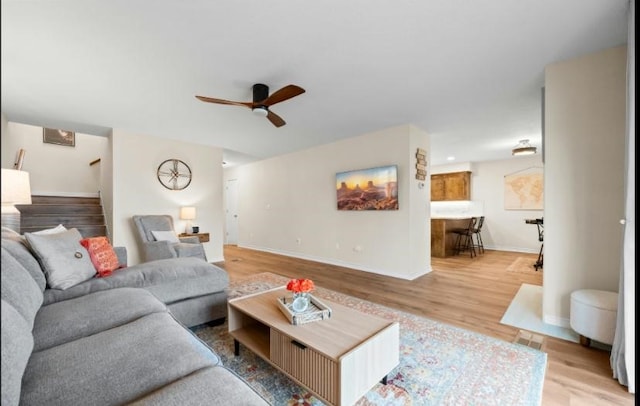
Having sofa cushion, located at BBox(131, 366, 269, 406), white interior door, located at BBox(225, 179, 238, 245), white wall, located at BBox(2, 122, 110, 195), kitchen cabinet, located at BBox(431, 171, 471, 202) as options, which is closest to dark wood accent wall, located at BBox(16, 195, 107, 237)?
white wall, located at BBox(2, 122, 110, 195)

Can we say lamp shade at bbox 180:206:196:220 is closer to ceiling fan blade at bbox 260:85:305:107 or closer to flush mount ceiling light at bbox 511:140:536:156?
ceiling fan blade at bbox 260:85:305:107

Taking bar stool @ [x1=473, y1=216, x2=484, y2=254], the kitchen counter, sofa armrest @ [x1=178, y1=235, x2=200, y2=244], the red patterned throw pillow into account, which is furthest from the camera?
bar stool @ [x1=473, y1=216, x2=484, y2=254]

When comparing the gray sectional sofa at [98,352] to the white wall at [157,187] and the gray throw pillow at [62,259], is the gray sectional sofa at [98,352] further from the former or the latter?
the white wall at [157,187]

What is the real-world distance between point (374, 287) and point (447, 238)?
3.02 meters

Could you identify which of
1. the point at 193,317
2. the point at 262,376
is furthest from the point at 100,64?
the point at 262,376

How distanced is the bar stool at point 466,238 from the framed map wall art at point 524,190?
1102 mm

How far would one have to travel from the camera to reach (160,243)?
13.0 ft

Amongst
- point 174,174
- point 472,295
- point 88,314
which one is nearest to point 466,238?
point 472,295

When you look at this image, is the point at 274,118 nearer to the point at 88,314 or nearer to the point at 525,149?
the point at 88,314

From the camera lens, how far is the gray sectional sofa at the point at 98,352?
0.90 m

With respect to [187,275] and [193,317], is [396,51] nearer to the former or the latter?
[187,275]

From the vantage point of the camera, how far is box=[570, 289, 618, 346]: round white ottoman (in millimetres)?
1966

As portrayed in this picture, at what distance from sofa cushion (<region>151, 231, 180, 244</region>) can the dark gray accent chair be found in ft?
0.20

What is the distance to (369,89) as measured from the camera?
295 centimetres
